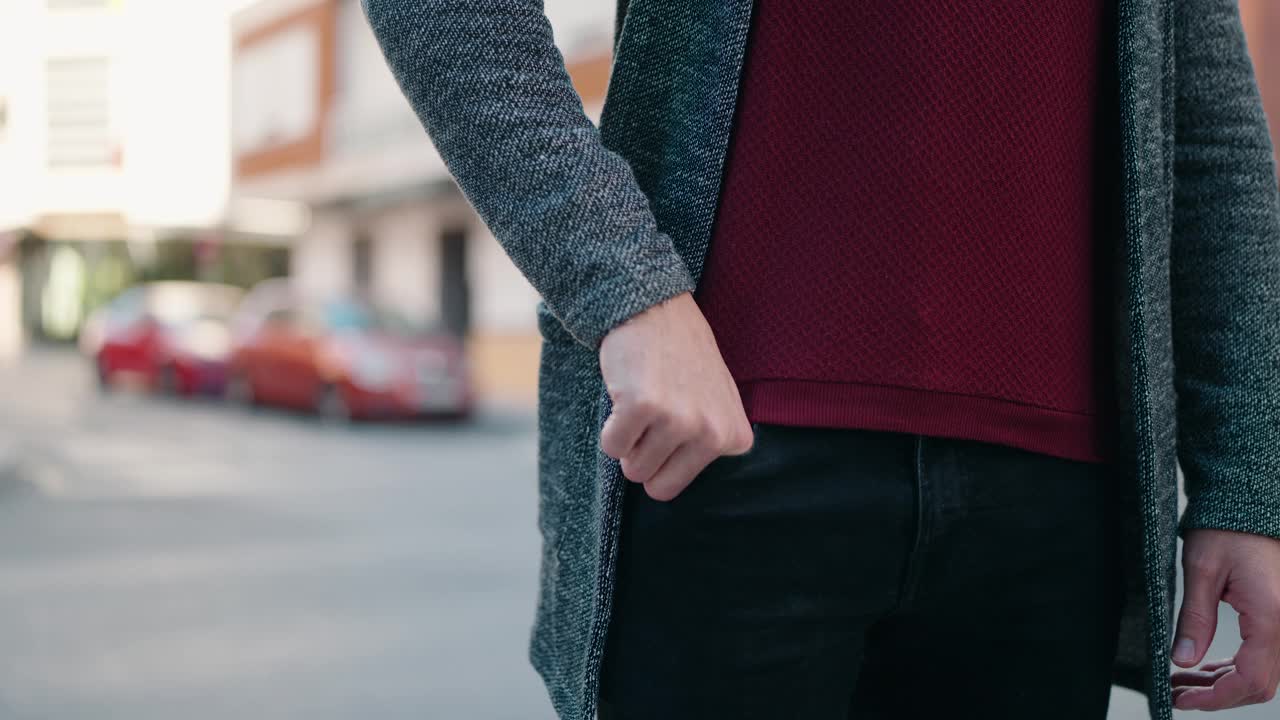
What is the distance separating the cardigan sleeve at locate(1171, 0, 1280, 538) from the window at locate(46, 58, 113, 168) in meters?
38.8

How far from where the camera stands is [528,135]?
31.6 inches

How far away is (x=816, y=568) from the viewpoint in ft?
2.94

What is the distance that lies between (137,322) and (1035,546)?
709 inches

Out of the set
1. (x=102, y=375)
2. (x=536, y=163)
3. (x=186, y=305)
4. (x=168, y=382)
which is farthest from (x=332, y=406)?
(x=536, y=163)

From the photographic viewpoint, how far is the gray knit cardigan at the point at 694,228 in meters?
0.80

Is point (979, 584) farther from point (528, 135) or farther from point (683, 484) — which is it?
point (528, 135)

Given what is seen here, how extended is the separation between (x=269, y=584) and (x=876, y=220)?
4.92m

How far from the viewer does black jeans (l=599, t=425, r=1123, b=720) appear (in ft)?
2.90

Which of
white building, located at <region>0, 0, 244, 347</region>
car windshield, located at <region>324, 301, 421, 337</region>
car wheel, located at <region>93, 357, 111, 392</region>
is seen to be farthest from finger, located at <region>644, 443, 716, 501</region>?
white building, located at <region>0, 0, 244, 347</region>

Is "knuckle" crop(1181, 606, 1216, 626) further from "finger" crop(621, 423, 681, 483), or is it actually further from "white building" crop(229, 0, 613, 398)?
"white building" crop(229, 0, 613, 398)

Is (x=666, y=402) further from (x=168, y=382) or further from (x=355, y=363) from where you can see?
(x=168, y=382)

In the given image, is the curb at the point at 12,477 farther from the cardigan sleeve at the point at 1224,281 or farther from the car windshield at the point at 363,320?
the cardigan sleeve at the point at 1224,281

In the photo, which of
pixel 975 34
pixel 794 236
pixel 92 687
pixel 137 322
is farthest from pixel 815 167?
pixel 137 322

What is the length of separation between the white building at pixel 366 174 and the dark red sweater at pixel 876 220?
13.8 metres
